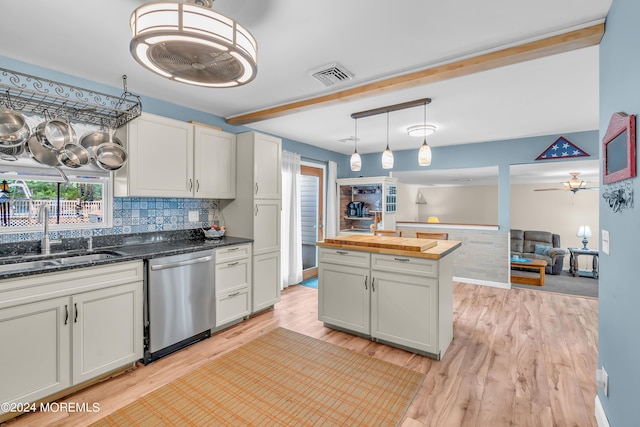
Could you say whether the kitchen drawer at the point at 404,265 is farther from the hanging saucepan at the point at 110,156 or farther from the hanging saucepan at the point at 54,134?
the hanging saucepan at the point at 54,134

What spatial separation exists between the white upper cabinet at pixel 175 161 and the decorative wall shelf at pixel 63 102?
195 mm

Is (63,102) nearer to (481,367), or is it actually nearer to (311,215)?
(311,215)

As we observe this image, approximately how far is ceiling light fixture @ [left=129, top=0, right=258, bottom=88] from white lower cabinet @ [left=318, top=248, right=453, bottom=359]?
6.43 feet

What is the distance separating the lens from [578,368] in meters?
2.50

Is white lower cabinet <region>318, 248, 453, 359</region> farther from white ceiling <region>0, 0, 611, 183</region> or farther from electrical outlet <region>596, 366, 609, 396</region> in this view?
white ceiling <region>0, 0, 611, 183</region>

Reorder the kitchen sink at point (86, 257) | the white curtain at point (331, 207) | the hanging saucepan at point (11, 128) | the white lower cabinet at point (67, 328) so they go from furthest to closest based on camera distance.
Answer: the white curtain at point (331, 207)
the kitchen sink at point (86, 257)
the hanging saucepan at point (11, 128)
the white lower cabinet at point (67, 328)

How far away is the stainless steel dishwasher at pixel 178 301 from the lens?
8.31 ft

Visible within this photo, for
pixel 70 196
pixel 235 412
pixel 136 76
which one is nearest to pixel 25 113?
pixel 70 196

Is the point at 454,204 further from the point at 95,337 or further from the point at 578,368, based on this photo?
the point at 95,337

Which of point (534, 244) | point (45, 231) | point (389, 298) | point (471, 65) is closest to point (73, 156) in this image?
point (45, 231)

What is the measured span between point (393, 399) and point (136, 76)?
3341 mm

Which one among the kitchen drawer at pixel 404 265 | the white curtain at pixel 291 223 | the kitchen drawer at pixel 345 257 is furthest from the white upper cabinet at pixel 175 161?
the kitchen drawer at pixel 404 265

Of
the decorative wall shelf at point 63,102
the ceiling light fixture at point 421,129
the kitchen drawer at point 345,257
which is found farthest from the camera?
the ceiling light fixture at point 421,129

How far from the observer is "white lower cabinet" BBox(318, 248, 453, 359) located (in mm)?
2568
